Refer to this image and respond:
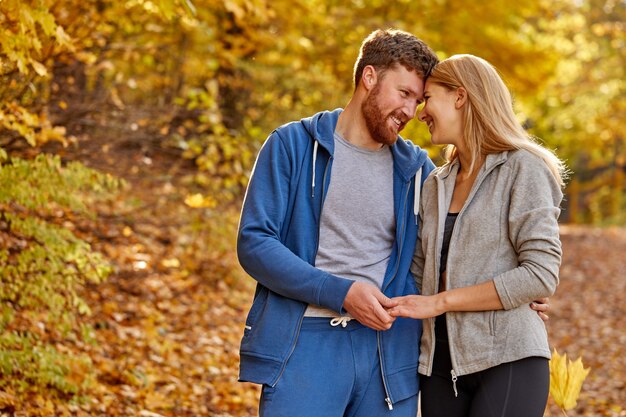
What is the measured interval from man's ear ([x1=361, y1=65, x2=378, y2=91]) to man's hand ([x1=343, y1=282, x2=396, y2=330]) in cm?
85

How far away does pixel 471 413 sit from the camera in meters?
2.89

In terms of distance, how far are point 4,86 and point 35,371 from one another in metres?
1.75

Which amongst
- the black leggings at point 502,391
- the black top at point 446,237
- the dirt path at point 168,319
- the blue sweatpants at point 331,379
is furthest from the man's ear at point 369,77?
the dirt path at point 168,319

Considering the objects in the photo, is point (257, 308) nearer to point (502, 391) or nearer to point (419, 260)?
point (419, 260)

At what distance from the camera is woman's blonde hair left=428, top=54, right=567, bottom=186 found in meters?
2.92

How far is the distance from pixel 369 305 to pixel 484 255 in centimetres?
47

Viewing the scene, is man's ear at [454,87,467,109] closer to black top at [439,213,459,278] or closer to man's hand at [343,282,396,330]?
black top at [439,213,459,278]

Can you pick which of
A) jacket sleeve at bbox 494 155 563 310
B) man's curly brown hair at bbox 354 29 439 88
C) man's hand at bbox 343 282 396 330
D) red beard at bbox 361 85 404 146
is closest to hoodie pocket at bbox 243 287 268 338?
man's hand at bbox 343 282 396 330

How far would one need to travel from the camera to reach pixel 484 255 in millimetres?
2893

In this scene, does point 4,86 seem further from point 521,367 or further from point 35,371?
point 521,367

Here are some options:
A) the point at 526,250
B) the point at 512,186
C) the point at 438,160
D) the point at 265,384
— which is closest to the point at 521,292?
the point at 526,250

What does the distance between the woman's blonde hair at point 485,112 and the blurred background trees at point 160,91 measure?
1.76ft

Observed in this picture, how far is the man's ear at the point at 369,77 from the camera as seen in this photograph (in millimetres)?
3205

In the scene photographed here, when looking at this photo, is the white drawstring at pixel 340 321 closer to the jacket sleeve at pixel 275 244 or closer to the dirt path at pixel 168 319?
the jacket sleeve at pixel 275 244
